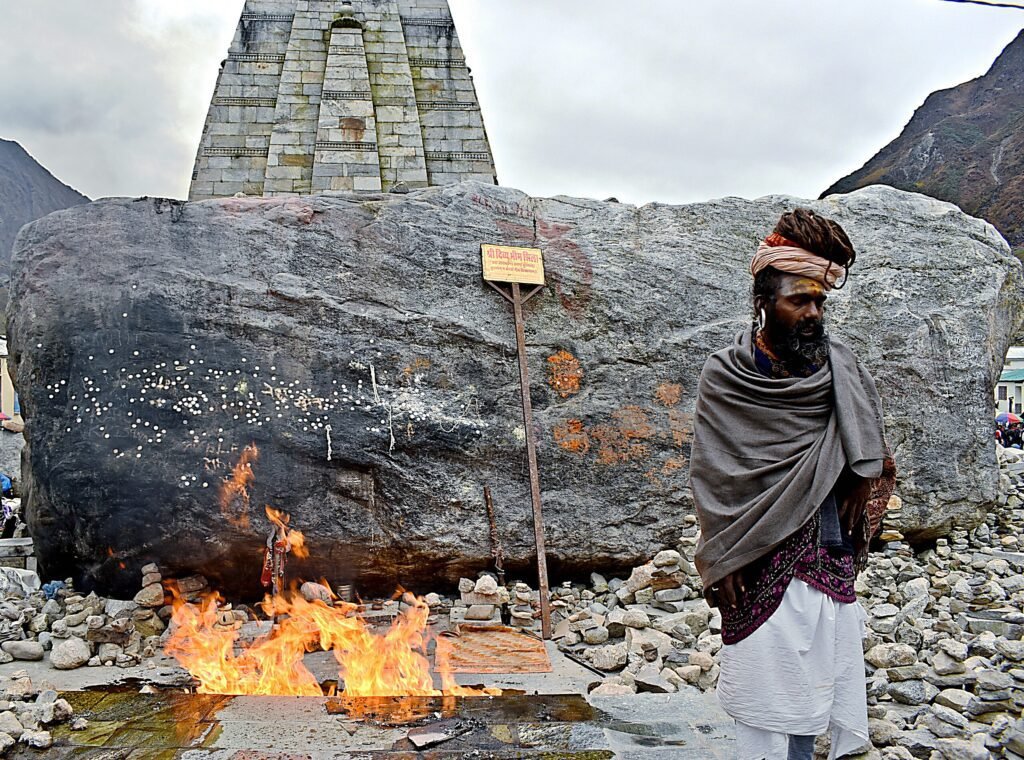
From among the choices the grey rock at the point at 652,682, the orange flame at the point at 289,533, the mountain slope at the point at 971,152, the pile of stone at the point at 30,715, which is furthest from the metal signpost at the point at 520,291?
the mountain slope at the point at 971,152

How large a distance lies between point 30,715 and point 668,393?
A: 414cm

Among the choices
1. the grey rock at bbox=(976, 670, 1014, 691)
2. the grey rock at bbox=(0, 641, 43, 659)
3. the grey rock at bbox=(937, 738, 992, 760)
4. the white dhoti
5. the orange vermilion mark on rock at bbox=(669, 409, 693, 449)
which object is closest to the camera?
the white dhoti

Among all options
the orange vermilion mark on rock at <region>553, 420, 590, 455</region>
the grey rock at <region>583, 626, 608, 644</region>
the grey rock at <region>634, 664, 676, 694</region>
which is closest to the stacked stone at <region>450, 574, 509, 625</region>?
the grey rock at <region>583, 626, 608, 644</region>

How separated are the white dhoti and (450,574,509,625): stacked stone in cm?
294

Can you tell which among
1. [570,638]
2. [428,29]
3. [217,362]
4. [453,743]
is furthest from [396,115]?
[453,743]

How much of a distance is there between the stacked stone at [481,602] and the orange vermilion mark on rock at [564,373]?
53.0 inches

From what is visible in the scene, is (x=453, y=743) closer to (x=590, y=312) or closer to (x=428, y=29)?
(x=590, y=312)

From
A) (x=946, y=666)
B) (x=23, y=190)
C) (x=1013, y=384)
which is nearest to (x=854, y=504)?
(x=946, y=666)

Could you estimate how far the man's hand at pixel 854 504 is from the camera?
2.40 meters

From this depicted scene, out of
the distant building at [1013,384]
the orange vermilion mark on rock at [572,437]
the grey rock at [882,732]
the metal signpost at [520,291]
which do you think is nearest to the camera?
the grey rock at [882,732]

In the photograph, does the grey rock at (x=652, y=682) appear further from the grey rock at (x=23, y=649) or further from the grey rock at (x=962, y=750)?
the grey rock at (x=23, y=649)

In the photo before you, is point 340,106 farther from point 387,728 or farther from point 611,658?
point 387,728

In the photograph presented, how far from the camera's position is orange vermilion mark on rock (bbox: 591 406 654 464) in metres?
5.75

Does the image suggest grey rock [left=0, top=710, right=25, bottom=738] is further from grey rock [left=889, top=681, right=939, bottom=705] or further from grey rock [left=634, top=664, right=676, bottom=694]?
grey rock [left=889, top=681, right=939, bottom=705]
